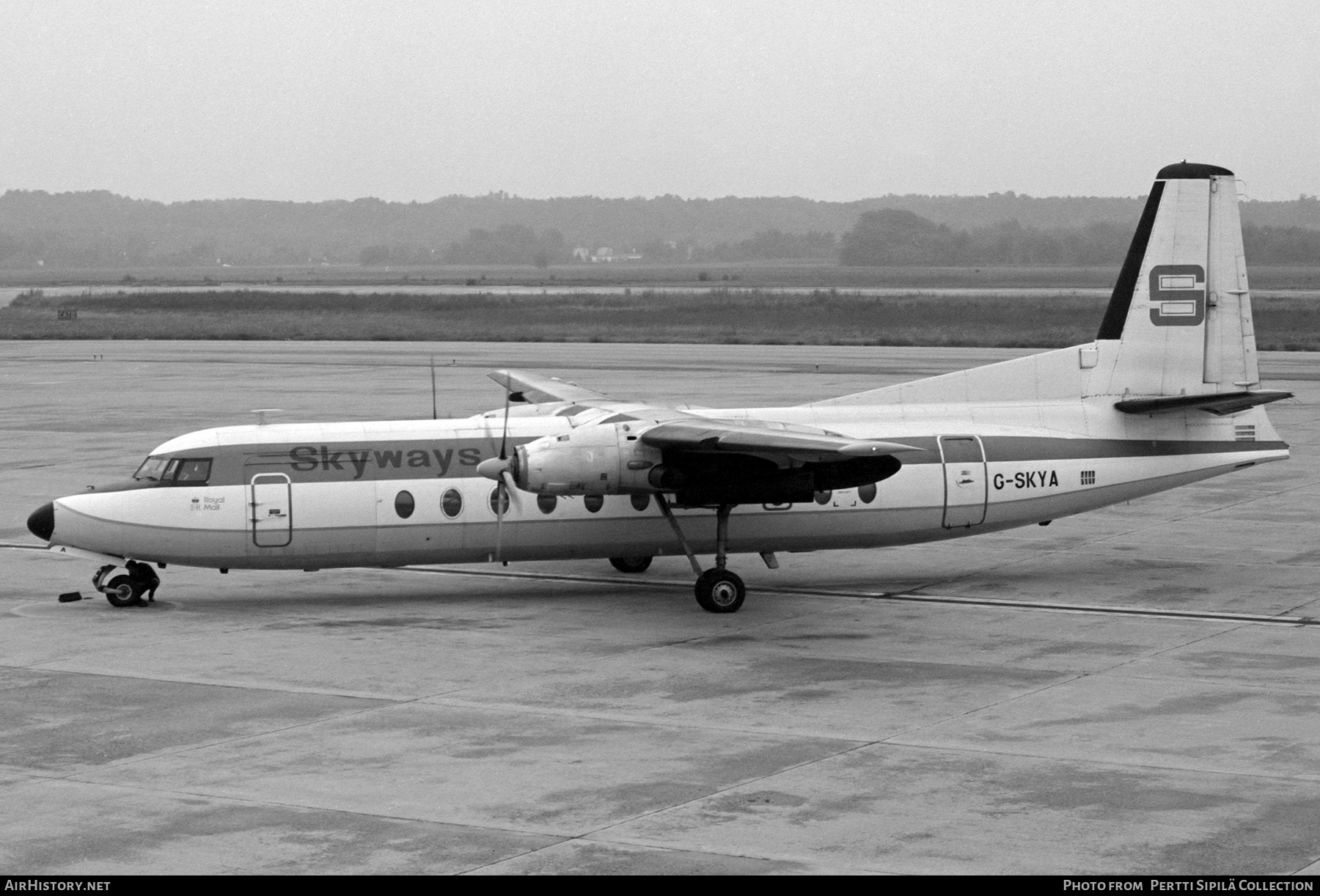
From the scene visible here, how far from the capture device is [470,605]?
21.4m

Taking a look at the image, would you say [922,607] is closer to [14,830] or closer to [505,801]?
[505,801]

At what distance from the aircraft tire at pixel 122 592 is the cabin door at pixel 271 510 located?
1.87 m

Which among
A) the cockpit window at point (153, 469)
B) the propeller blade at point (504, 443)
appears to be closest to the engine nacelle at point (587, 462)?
the propeller blade at point (504, 443)

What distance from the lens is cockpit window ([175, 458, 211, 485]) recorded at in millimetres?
20875

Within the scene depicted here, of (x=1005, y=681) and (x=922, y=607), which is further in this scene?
(x=922, y=607)

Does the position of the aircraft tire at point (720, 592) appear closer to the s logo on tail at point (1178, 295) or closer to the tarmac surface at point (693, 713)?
the tarmac surface at point (693, 713)

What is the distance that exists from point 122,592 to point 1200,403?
1544cm

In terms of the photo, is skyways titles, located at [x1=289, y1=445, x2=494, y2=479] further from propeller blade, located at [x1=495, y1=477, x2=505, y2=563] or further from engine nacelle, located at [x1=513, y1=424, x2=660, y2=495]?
engine nacelle, located at [x1=513, y1=424, x2=660, y2=495]

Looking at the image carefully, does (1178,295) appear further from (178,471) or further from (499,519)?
(178,471)

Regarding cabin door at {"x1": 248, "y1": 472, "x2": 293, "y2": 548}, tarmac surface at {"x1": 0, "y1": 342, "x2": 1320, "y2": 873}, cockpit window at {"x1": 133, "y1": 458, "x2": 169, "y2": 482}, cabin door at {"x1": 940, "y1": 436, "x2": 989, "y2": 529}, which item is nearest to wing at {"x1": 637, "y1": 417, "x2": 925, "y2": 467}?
tarmac surface at {"x1": 0, "y1": 342, "x2": 1320, "y2": 873}

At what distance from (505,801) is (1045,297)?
337 ft

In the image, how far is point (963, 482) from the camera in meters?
21.8

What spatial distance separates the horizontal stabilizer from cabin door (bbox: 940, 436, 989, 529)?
2520 mm
